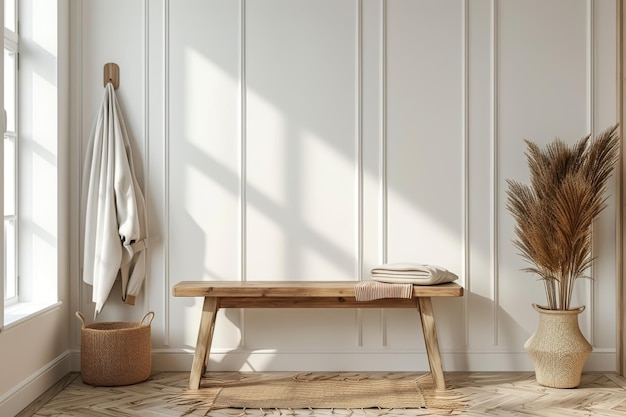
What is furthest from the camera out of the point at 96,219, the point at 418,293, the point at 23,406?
the point at 96,219

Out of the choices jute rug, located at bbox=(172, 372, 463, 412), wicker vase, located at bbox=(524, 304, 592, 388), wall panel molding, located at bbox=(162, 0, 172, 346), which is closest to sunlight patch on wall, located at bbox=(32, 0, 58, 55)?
wall panel molding, located at bbox=(162, 0, 172, 346)

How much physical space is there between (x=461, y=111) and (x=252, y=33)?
127 cm

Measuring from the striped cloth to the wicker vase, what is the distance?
0.77m

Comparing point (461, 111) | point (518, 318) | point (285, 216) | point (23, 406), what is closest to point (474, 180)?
point (461, 111)

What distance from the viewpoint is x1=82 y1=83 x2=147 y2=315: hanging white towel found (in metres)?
4.07

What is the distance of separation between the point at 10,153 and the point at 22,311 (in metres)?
0.82

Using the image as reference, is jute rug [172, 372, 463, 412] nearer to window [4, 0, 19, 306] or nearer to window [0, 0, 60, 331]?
window [0, 0, 60, 331]

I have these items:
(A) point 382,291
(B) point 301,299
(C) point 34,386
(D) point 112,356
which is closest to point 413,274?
(A) point 382,291

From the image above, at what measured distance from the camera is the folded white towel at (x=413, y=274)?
3.80m

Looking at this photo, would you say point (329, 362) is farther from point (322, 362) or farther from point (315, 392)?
point (315, 392)

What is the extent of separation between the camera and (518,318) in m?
4.25

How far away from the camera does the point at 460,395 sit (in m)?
3.71

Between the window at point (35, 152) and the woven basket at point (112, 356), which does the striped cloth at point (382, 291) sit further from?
the window at point (35, 152)

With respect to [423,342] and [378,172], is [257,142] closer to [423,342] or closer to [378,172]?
[378,172]
